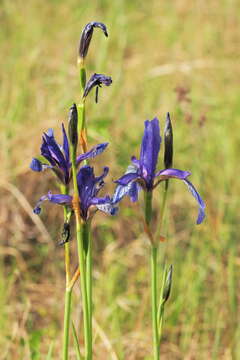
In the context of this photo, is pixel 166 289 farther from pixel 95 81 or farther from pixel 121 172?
pixel 121 172

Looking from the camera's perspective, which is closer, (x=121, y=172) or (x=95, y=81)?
(x=95, y=81)

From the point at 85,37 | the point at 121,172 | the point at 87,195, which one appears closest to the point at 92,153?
the point at 87,195

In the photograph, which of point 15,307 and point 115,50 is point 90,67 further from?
point 15,307

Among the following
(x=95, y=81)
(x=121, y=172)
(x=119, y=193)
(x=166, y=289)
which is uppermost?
(x=121, y=172)

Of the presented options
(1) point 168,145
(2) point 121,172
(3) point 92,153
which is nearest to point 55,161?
(3) point 92,153

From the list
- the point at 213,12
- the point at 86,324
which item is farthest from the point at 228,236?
the point at 213,12

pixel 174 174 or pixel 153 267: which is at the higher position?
pixel 174 174
